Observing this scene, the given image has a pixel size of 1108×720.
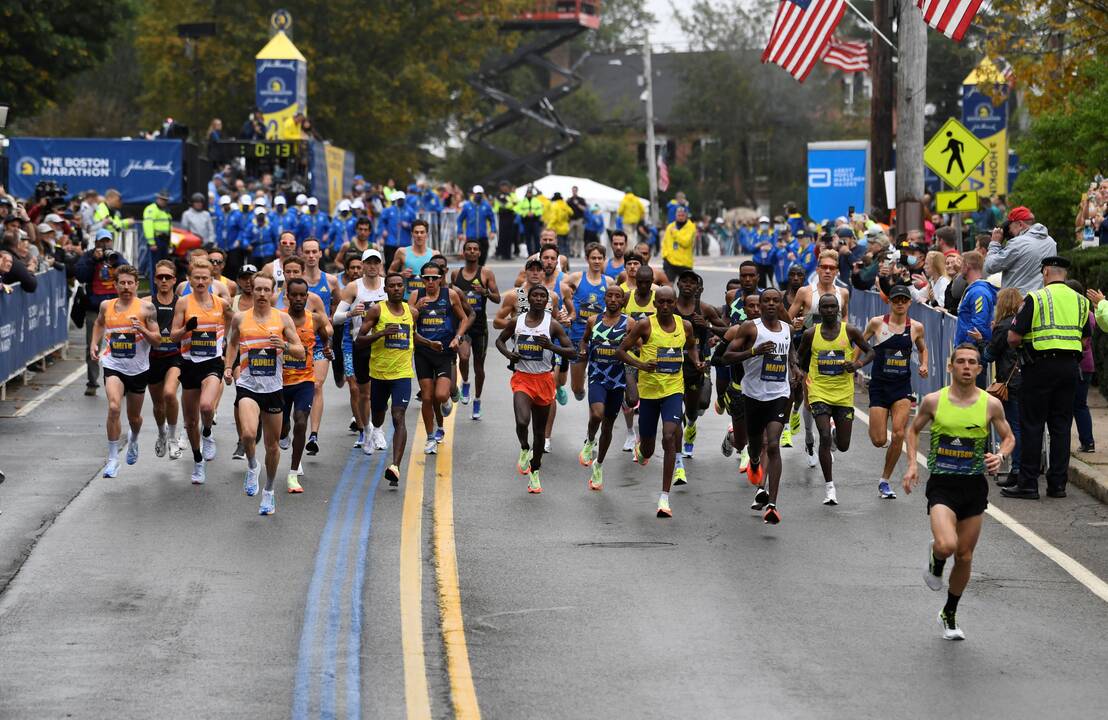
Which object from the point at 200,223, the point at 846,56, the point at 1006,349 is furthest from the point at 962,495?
the point at 200,223

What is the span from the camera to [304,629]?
10.4 m

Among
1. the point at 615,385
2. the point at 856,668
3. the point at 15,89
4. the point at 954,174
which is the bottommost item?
the point at 856,668

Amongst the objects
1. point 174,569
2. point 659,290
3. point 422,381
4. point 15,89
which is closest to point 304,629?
point 174,569

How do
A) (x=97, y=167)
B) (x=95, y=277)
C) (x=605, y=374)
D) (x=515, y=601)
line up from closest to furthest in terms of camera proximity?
(x=515, y=601) < (x=605, y=374) < (x=95, y=277) < (x=97, y=167)

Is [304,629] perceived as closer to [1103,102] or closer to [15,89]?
[1103,102]

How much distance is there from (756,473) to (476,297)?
5.24m

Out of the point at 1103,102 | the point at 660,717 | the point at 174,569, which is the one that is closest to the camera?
the point at 660,717

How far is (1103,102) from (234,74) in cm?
4491

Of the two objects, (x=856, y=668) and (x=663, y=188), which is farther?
(x=663, y=188)

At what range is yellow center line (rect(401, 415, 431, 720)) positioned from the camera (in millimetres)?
8969

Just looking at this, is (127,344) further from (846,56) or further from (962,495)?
(846,56)

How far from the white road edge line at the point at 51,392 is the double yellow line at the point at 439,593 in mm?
5889

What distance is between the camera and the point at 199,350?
16297 millimetres

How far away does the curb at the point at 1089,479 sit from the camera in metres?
15.3
